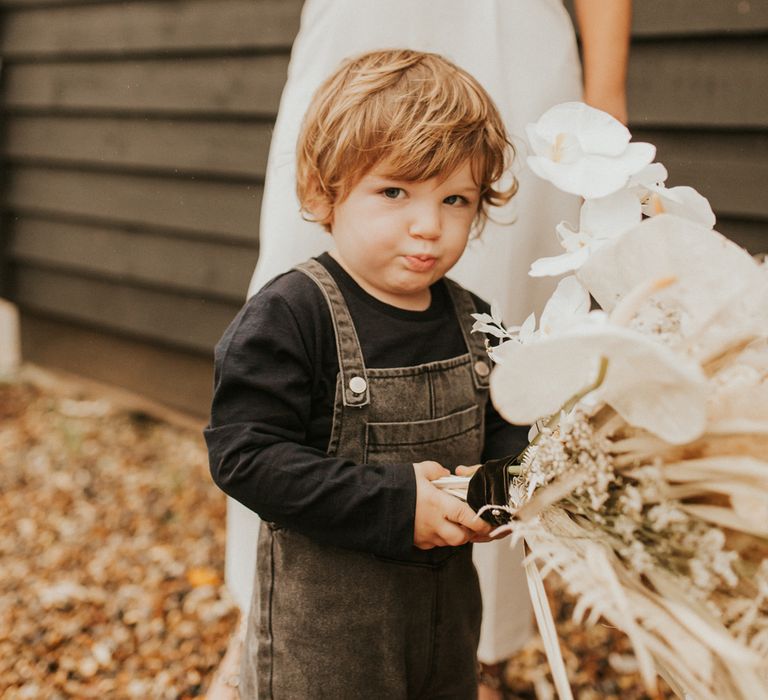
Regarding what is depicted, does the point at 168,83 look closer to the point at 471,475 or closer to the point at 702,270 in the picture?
the point at 471,475

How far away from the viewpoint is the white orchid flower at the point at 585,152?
1.05 metres

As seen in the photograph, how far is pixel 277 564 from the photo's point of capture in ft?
4.69

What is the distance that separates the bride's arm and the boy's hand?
34.3 inches

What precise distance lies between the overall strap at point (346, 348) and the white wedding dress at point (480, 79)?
388 millimetres

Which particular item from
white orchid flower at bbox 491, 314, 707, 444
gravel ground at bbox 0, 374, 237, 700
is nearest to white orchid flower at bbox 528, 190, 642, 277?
white orchid flower at bbox 491, 314, 707, 444

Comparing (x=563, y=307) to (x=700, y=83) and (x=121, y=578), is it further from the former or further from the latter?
(x=121, y=578)

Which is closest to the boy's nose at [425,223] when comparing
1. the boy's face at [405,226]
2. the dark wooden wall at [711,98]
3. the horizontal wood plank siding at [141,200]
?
the boy's face at [405,226]

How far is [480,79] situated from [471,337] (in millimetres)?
596

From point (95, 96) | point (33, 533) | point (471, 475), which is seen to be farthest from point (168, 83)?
point (471, 475)

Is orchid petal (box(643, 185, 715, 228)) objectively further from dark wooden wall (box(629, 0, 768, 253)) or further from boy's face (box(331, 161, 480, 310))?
dark wooden wall (box(629, 0, 768, 253))

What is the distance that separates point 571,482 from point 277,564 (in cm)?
63

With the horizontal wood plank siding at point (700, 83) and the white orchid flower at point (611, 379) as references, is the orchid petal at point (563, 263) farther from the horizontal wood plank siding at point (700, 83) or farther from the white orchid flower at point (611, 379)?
the horizontal wood plank siding at point (700, 83)

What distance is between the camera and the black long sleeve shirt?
128cm

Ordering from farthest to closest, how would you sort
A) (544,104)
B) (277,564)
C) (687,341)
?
(544,104) → (277,564) → (687,341)
